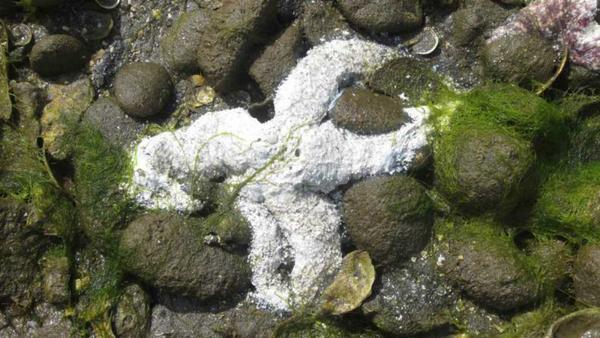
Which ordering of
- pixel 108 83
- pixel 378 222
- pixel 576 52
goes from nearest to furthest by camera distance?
pixel 378 222 < pixel 576 52 < pixel 108 83

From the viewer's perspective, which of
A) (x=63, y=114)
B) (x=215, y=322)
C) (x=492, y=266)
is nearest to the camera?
(x=492, y=266)

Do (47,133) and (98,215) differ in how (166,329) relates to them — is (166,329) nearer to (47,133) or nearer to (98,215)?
(98,215)

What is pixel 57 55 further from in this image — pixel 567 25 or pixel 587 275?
pixel 587 275

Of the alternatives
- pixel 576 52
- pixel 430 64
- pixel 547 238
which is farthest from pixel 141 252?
pixel 576 52

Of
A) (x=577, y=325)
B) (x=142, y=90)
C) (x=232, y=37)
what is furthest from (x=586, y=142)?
(x=142, y=90)

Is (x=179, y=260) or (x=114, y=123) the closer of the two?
(x=179, y=260)

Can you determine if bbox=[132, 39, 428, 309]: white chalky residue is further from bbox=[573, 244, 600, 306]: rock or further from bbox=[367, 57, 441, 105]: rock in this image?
bbox=[573, 244, 600, 306]: rock
